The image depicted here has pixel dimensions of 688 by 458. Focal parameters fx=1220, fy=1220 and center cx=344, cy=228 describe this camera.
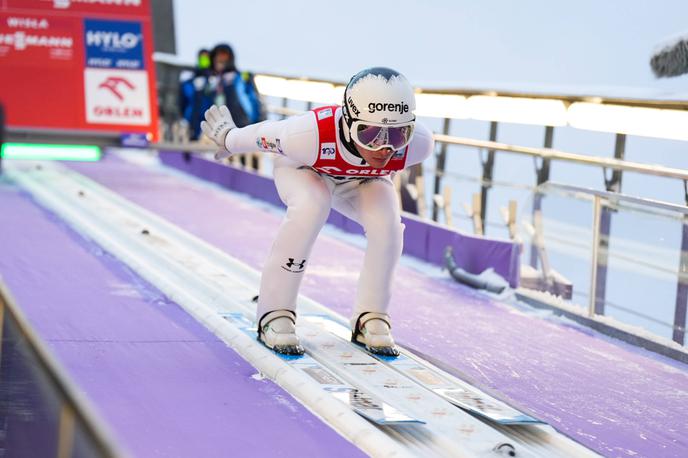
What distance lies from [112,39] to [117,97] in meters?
0.73

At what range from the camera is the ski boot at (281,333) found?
20.5ft

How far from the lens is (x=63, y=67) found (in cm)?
1498

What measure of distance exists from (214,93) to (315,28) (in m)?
63.6

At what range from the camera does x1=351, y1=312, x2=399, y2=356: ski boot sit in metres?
6.40

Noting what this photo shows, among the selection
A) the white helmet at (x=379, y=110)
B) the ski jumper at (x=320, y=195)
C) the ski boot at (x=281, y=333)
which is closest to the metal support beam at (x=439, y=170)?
the ski jumper at (x=320, y=195)

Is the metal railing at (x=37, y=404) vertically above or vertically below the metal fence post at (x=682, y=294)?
above

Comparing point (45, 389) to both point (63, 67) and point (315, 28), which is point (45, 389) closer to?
point (63, 67)

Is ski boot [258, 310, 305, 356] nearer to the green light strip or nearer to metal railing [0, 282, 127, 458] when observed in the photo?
metal railing [0, 282, 127, 458]

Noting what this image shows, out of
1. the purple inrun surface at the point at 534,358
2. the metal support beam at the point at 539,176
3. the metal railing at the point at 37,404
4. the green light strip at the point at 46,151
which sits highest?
the metal railing at the point at 37,404

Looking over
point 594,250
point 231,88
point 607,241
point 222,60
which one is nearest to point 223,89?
point 231,88

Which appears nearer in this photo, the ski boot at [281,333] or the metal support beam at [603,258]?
the ski boot at [281,333]

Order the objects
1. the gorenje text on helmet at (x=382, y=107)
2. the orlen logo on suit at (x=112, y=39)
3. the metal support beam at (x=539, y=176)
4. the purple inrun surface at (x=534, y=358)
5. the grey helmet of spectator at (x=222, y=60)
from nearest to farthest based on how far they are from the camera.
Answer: the purple inrun surface at (x=534, y=358) → the gorenje text on helmet at (x=382, y=107) → the metal support beam at (x=539, y=176) → the grey helmet of spectator at (x=222, y=60) → the orlen logo on suit at (x=112, y=39)

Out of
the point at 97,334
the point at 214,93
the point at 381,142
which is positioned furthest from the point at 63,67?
the point at 381,142

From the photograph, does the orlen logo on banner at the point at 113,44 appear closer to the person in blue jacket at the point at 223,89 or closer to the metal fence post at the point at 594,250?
the person in blue jacket at the point at 223,89
